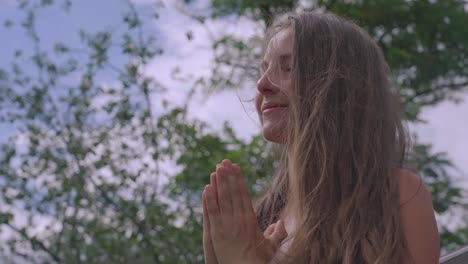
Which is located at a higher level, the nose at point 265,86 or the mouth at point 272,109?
the nose at point 265,86

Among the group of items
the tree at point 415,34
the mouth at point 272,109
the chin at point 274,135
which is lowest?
the chin at point 274,135

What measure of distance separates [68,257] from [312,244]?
3.57m

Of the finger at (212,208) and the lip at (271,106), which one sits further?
the lip at (271,106)

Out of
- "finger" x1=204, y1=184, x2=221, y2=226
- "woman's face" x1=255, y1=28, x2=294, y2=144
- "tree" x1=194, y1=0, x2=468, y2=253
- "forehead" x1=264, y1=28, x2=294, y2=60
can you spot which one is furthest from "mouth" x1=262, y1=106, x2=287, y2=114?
"tree" x1=194, y1=0, x2=468, y2=253

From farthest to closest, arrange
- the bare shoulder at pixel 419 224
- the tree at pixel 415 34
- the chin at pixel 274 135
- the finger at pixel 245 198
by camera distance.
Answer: the tree at pixel 415 34 → the chin at pixel 274 135 → the finger at pixel 245 198 → the bare shoulder at pixel 419 224

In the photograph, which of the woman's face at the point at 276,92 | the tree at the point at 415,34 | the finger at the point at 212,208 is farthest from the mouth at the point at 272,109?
the tree at the point at 415,34

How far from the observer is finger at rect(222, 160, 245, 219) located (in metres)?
1.38

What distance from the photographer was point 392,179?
1380 mm

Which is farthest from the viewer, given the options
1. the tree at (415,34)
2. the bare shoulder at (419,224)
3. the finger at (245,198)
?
the tree at (415,34)

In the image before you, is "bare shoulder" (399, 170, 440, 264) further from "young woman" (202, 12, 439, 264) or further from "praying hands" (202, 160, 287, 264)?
"praying hands" (202, 160, 287, 264)

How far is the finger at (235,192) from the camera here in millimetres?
1380

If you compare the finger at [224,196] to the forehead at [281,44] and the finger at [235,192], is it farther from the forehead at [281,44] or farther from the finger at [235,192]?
the forehead at [281,44]

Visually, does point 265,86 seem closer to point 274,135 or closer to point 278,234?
point 274,135

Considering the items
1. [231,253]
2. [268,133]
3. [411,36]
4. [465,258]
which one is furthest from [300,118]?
[411,36]
